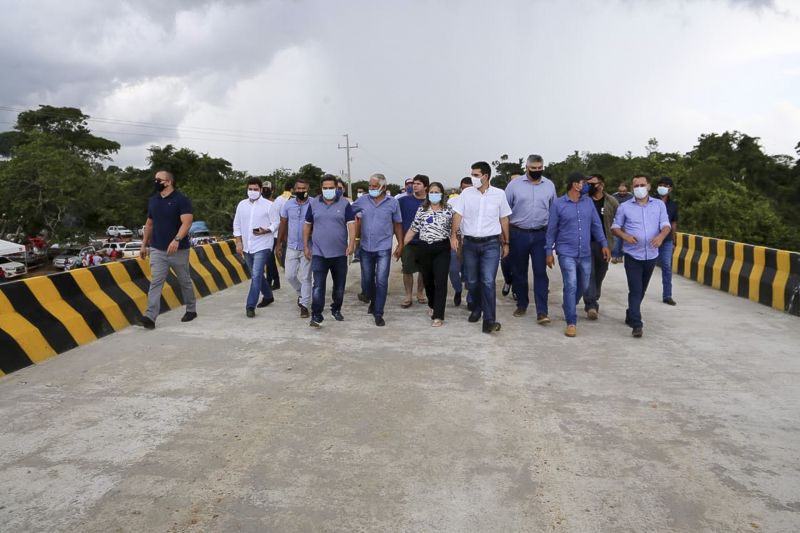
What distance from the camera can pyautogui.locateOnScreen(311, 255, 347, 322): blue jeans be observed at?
6824 millimetres

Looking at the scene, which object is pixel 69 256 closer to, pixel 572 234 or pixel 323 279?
pixel 323 279

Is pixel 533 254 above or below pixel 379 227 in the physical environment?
below

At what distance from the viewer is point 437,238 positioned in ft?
23.0

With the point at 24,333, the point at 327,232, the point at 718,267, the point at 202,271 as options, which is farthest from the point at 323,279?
the point at 718,267

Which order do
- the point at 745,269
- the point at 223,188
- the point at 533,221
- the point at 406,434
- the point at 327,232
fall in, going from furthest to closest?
the point at 223,188 → the point at 745,269 → the point at 533,221 → the point at 327,232 → the point at 406,434

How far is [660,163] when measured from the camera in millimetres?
41312

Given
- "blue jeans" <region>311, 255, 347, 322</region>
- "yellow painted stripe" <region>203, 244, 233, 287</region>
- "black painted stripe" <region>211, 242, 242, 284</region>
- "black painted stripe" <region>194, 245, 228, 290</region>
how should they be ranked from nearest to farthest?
"blue jeans" <region>311, 255, 347, 322</region> < "black painted stripe" <region>194, 245, 228, 290</region> < "yellow painted stripe" <region>203, 244, 233, 287</region> < "black painted stripe" <region>211, 242, 242, 284</region>

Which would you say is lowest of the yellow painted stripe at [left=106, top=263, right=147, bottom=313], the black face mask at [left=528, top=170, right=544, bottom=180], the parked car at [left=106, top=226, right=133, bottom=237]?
the parked car at [left=106, top=226, right=133, bottom=237]

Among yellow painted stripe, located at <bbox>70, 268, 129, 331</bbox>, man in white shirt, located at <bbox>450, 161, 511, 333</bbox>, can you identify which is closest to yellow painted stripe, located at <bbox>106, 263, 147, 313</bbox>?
yellow painted stripe, located at <bbox>70, 268, 129, 331</bbox>

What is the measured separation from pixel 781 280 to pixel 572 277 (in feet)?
11.7

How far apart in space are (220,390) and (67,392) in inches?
48.0

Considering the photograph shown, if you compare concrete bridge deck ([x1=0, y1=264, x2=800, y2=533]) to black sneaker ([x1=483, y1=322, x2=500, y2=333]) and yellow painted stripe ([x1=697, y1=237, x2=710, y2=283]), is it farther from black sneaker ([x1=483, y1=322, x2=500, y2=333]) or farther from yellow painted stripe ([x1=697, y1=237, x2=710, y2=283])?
yellow painted stripe ([x1=697, y1=237, x2=710, y2=283])

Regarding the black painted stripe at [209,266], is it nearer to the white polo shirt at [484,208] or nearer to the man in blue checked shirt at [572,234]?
the white polo shirt at [484,208]

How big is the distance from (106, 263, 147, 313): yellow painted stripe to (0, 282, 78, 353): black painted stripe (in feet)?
4.34
